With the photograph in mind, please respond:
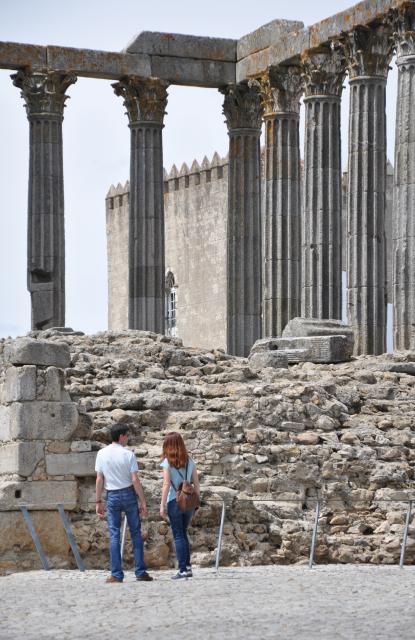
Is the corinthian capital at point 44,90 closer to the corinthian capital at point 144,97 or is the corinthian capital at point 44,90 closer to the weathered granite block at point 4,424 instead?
the corinthian capital at point 144,97

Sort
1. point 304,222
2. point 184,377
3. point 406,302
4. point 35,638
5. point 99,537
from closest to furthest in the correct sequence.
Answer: point 35,638 → point 99,537 → point 184,377 → point 406,302 → point 304,222

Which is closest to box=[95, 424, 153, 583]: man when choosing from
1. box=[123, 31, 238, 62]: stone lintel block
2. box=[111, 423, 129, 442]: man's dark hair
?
box=[111, 423, 129, 442]: man's dark hair

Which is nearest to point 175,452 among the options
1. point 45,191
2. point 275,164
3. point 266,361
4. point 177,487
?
point 177,487

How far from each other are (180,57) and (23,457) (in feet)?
63.1

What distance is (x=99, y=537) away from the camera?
861 inches

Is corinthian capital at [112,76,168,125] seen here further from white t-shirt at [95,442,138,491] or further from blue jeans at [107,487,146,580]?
blue jeans at [107,487,146,580]

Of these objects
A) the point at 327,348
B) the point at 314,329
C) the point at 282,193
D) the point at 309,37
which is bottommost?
the point at 327,348

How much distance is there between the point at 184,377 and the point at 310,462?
3.45 metres

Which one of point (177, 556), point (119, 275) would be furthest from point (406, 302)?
point (119, 275)

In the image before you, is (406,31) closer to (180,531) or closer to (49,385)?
(49,385)

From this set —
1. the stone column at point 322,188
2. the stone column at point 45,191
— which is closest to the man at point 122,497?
the stone column at point 322,188

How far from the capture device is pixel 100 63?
1564 inches

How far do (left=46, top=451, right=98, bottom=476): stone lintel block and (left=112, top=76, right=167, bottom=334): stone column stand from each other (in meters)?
17.4

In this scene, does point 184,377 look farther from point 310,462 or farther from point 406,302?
point 406,302
